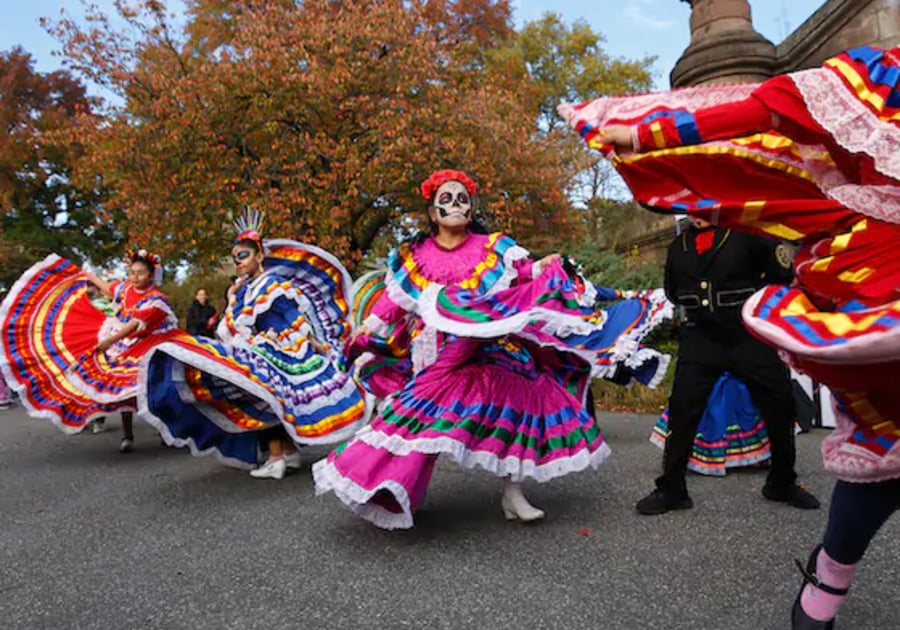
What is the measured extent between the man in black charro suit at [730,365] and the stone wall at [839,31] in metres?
5.59

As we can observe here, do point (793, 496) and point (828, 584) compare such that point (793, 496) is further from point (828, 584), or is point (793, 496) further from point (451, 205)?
point (451, 205)

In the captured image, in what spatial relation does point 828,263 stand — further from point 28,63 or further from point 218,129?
point 28,63

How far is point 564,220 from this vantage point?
12.0m

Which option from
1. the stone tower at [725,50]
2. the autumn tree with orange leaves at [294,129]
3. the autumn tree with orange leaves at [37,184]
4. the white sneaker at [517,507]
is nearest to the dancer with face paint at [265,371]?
the white sneaker at [517,507]

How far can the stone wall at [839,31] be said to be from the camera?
25.8ft

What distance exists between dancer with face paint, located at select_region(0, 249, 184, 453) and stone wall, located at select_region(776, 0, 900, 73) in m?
7.94

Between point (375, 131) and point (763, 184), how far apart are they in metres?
9.31

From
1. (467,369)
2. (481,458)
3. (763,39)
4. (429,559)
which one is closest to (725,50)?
(763,39)

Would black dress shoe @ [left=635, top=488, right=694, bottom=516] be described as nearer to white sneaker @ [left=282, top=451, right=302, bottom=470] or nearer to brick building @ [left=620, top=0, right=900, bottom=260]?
white sneaker @ [left=282, top=451, right=302, bottom=470]

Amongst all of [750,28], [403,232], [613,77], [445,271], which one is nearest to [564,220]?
[403,232]

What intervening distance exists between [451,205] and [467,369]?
2.94ft

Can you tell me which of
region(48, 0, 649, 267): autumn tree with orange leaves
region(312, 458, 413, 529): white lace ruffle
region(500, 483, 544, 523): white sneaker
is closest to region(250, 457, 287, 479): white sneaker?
region(312, 458, 413, 529): white lace ruffle

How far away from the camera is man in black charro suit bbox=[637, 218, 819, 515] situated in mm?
3656

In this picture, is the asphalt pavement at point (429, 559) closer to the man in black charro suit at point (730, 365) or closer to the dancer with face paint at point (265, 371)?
the man in black charro suit at point (730, 365)
